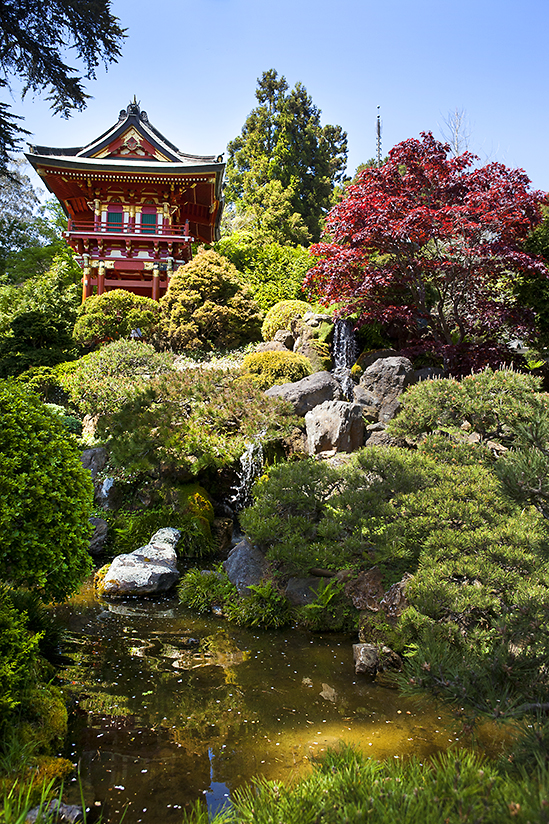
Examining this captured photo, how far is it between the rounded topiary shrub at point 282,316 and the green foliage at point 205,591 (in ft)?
27.3

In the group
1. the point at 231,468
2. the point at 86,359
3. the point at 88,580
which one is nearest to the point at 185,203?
the point at 86,359

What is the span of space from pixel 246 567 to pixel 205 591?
0.55 m

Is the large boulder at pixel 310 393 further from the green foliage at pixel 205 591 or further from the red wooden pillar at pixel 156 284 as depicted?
the red wooden pillar at pixel 156 284

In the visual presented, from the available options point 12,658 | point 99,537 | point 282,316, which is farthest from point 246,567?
point 282,316

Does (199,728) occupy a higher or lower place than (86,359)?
lower

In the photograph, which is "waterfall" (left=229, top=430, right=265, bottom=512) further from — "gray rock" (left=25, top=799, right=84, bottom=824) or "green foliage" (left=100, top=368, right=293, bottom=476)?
→ "gray rock" (left=25, top=799, right=84, bottom=824)

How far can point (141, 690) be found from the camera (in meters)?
3.61

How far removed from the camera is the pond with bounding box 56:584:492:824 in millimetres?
2680

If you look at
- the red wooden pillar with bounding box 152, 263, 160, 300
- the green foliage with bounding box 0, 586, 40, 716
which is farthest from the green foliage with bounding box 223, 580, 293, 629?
the red wooden pillar with bounding box 152, 263, 160, 300

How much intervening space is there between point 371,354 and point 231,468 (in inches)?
178

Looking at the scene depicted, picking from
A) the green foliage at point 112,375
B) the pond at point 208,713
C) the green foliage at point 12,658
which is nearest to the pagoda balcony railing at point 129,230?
the green foliage at point 112,375

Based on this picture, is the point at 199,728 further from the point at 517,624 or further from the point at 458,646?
the point at 517,624

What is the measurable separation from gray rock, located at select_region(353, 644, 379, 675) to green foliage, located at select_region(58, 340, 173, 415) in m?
5.67

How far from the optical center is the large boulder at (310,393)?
8547 mm
